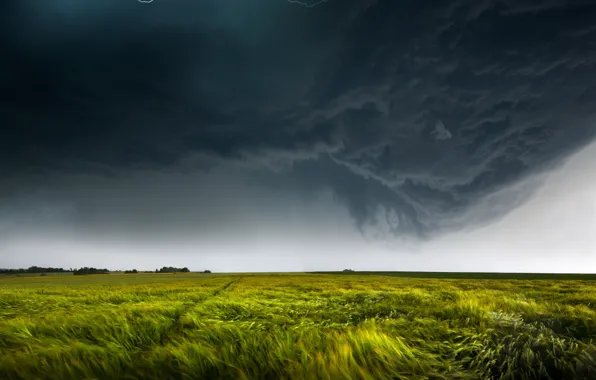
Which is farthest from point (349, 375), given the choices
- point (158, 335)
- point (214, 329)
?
point (158, 335)

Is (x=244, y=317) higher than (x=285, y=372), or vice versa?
(x=285, y=372)

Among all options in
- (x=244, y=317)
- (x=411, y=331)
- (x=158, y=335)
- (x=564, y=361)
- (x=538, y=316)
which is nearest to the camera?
(x=564, y=361)

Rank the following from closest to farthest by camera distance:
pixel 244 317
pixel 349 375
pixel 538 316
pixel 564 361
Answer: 1. pixel 349 375
2. pixel 564 361
3. pixel 538 316
4. pixel 244 317

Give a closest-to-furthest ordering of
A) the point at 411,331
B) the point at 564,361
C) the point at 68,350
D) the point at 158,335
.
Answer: the point at 564,361, the point at 68,350, the point at 411,331, the point at 158,335

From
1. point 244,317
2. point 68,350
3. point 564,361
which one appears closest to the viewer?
point 564,361

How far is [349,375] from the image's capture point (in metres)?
2.02

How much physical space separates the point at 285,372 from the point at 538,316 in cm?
471

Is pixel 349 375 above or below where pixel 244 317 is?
above

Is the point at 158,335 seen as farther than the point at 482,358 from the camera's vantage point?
Yes

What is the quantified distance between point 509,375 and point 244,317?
440 cm

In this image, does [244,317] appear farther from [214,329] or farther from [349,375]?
[349,375]

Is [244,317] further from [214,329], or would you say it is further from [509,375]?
[509,375]

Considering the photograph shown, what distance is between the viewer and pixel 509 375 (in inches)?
88.9

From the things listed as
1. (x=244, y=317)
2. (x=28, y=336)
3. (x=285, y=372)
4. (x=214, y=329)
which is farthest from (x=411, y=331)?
(x=28, y=336)
